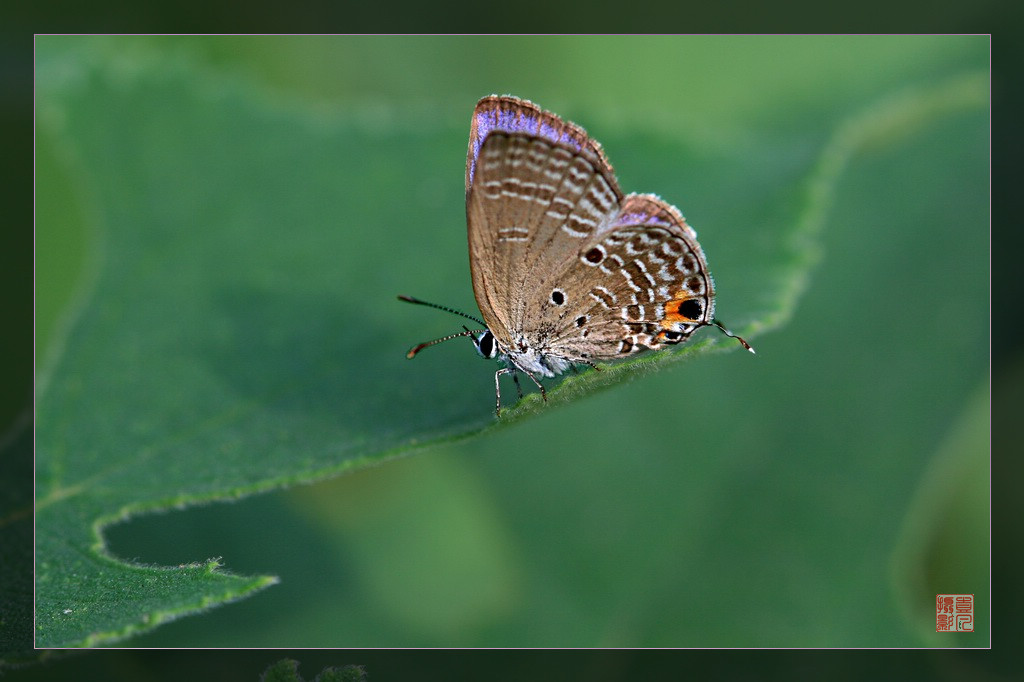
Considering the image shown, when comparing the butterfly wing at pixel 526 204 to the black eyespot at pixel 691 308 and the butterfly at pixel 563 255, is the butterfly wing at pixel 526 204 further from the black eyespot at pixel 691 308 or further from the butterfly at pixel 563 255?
the black eyespot at pixel 691 308

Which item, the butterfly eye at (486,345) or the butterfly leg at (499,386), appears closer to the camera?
the butterfly leg at (499,386)

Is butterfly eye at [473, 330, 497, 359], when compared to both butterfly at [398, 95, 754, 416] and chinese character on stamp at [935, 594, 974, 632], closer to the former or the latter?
butterfly at [398, 95, 754, 416]

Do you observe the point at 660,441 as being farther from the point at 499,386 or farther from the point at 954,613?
the point at 954,613

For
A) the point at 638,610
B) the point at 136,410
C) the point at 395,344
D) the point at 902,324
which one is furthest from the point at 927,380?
the point at 136,410

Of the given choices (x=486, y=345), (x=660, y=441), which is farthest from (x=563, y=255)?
(x=660, y=441)

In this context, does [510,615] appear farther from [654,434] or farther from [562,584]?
[654,434]

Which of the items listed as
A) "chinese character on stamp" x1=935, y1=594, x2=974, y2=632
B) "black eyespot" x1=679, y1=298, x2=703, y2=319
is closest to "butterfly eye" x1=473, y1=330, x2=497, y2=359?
"black eyespot" x1=679, y1=298, x2=703, y2=319

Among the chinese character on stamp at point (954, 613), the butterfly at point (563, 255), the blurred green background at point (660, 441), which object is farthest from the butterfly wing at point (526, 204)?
the chinese character on stamp at point (954, 613)
